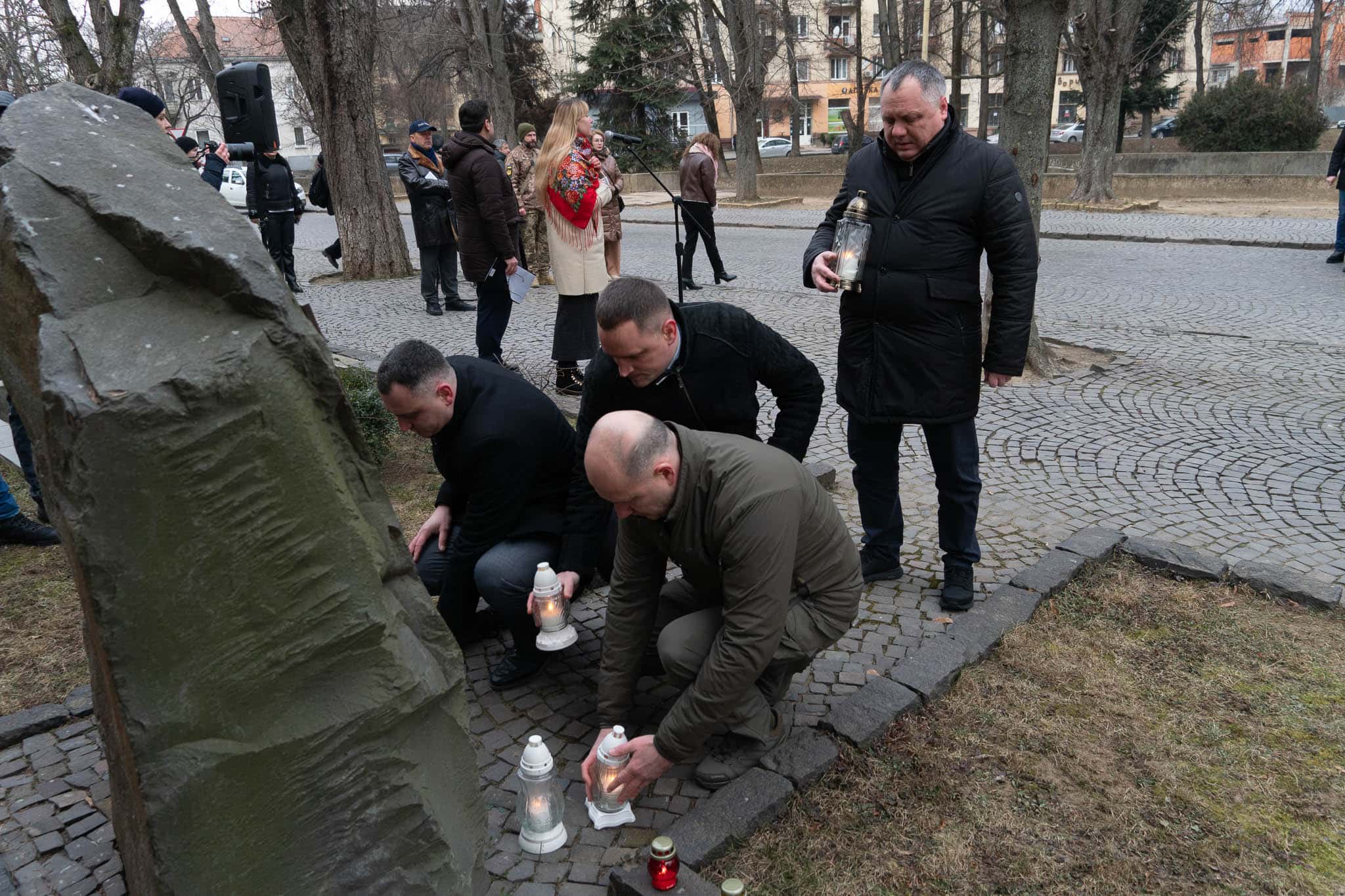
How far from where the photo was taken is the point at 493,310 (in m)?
7.34

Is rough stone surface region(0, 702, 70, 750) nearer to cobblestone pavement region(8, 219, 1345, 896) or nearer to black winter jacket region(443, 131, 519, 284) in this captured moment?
cobblestone pavement region(8, 219, 1345, 896)

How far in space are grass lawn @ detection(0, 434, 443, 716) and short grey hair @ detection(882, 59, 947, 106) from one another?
304 centimetres

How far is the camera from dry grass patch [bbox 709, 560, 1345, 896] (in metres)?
2.56

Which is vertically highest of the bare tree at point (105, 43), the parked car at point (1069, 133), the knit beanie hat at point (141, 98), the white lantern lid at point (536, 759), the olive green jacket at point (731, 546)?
the parked car at point (1069, 133)

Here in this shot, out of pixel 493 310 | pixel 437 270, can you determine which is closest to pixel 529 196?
pixel 437 270

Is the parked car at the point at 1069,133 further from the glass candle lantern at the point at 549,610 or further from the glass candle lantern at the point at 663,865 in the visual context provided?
the glass candle lantern at the point at 663,865

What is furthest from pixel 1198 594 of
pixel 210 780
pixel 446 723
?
pixel 210 780

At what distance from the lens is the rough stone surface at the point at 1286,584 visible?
3.80 metres

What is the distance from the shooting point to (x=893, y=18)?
2392 cm

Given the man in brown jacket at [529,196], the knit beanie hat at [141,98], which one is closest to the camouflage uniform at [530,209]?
the man in brown jacket at [529,196]

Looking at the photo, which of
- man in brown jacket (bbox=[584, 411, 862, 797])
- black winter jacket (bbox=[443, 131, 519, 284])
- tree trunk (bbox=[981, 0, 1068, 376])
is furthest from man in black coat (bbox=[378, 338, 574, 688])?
tree trunk (bbox=[981, 0, 1068, 376])

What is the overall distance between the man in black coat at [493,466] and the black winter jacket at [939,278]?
50.3 inches

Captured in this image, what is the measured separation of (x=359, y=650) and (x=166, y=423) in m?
0.65

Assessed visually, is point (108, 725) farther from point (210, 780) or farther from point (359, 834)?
point (359, 834)
